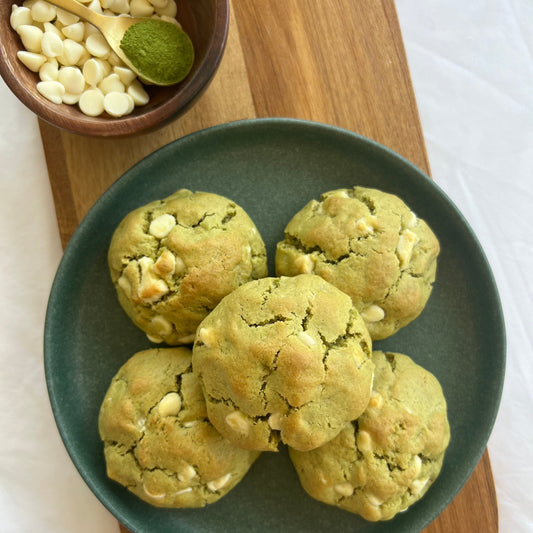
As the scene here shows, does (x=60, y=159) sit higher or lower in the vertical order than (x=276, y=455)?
higher

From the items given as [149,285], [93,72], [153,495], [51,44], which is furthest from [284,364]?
[51,44]

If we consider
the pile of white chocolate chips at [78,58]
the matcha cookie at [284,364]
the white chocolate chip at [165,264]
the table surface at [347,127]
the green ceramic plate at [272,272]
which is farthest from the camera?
the table surface at [347,127]

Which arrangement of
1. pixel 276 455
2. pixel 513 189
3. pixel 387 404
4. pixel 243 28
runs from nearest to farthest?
pixel 387 404
pixel 276 455
pixel 243 28
pixel 513 189


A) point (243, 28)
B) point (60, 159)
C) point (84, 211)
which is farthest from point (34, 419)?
point (243, 28)

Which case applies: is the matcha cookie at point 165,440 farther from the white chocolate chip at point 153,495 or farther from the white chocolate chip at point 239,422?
the white chocolate chip at point 239,422

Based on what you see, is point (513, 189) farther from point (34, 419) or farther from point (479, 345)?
point (34, 419)

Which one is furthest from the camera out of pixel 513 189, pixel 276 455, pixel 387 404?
pixel 513 189

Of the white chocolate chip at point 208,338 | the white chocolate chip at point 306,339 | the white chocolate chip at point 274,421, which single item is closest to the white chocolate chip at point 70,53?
the white chocolate chip at point 208,338
